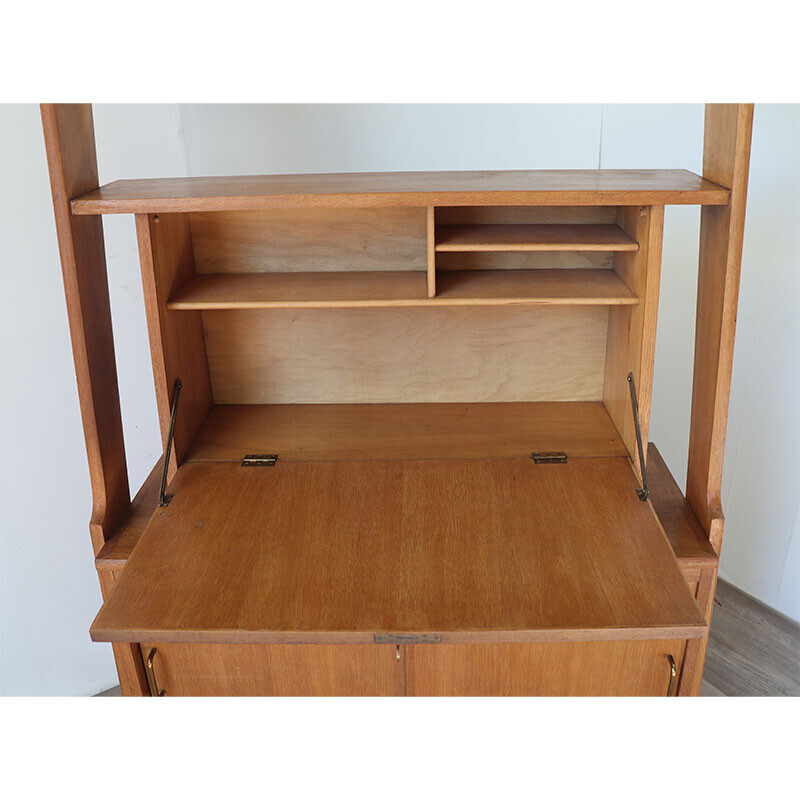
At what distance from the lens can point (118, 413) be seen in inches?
87.0

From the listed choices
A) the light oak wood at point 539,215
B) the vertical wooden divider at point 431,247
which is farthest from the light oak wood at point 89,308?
the light oak wood at point 539,215

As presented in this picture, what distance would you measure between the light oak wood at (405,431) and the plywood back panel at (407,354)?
0.04 meters

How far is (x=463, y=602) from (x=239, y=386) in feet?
3.53

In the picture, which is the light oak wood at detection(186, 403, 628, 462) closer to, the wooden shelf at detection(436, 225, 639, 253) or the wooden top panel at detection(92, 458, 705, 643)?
the wooden top panel at detection(92, 458, 705, 643)

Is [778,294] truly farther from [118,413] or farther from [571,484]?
[118,413]

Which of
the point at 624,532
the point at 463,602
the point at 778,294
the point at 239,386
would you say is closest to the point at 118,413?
the point at 239,386

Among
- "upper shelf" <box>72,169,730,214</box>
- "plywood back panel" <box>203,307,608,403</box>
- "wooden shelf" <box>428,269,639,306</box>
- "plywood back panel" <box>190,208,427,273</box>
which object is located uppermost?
"upper shelf" <box>72,169,730,214</box>

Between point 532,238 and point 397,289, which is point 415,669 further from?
point 532,238

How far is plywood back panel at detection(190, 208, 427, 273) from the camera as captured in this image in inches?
88.4

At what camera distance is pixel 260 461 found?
7.09 ft

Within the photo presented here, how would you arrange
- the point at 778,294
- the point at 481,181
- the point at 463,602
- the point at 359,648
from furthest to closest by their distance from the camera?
the point at 778,294
the point at 481,181
the point at 359,648
the point at 463,602

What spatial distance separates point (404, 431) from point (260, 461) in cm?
40

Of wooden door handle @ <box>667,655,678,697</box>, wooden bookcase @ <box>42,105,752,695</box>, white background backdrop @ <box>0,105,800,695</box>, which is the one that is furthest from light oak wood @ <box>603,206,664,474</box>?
white background backdrop @ <box>0,105,800,695</box>

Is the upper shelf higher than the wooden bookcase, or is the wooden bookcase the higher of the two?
the upper shelf
